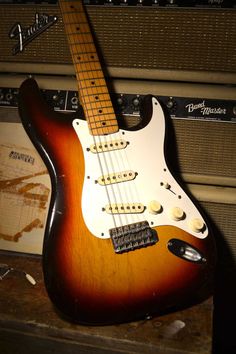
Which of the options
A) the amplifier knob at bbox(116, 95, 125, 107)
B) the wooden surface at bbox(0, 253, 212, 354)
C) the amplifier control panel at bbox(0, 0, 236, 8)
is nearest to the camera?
the wooden surface at bbox(0, 253, 212, 354)

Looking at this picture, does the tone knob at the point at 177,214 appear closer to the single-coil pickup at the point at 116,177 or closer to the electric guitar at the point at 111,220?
the electric guitar at the point at 111,220

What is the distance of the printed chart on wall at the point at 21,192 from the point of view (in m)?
0.96

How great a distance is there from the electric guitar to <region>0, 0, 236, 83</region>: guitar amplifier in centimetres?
11

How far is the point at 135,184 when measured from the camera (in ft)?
2.47

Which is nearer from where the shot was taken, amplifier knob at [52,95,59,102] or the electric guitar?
the electric guitar

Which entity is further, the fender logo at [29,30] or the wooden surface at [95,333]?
the fender logo at [29,30]

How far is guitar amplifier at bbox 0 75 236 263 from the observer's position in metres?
0.86

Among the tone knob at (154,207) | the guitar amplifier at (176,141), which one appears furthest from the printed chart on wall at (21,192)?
the tone knob at (154,207)

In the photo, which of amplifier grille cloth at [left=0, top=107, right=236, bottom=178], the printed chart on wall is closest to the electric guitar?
amplifier grille cloth at [left=0, top=107, right=236, bottom=178]

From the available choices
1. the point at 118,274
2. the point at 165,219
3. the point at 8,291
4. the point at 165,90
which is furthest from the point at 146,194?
the point at 8,291

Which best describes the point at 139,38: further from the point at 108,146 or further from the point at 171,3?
the point at 108,146

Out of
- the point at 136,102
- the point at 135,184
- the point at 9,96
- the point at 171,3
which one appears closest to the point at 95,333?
the point at 135,184

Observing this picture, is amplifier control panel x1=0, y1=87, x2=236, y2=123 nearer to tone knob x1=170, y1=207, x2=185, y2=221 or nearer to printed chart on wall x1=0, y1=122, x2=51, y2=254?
printed chart on wall x1=0, y1=122, x2=51, y2=254

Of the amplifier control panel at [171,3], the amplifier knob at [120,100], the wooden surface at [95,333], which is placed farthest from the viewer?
the amplifier knob at [120,100]
